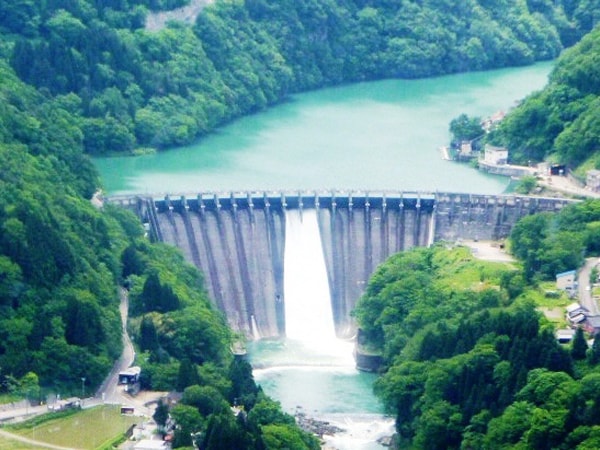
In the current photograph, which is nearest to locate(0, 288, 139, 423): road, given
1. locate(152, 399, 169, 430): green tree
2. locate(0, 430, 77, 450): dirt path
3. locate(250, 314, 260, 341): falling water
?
locate(0, 430, 77, 450): dirt path

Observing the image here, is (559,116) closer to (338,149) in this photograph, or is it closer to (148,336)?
(338,149)

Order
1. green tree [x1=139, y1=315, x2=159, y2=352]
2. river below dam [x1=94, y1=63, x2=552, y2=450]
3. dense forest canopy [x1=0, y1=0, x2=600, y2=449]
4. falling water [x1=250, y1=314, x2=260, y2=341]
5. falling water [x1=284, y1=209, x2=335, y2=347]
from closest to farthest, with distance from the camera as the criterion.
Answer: dense forest canopy [x1=0, y1=0, x2=600, y2=449], green tree [x1=139, y1=315, x2=159, y2=352], river below dam [x1=94, y1=63, x2=552, y2=450], falling water [x1=250, y1=314, x2=260, y2=341], falling water [x1=284, y1=209, x2=335, y2=347]

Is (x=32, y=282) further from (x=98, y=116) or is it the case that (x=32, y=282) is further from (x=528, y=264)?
(x=98, y=116)

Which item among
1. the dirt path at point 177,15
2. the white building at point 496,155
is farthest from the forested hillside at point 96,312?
the dirt path at point 177,15

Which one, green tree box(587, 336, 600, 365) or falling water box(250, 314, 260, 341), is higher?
green tree box(587, 336, 600, 365)

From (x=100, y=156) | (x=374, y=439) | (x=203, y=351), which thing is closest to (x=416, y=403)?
(x=374, y=439)

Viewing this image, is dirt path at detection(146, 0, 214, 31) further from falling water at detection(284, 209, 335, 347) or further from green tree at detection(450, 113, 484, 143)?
falling water at detection(284, 209, 335, 347)

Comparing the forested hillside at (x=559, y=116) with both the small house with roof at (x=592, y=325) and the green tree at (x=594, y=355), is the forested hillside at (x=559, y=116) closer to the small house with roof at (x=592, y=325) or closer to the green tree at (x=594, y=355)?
the small house with roof at (x=592, y=325)
